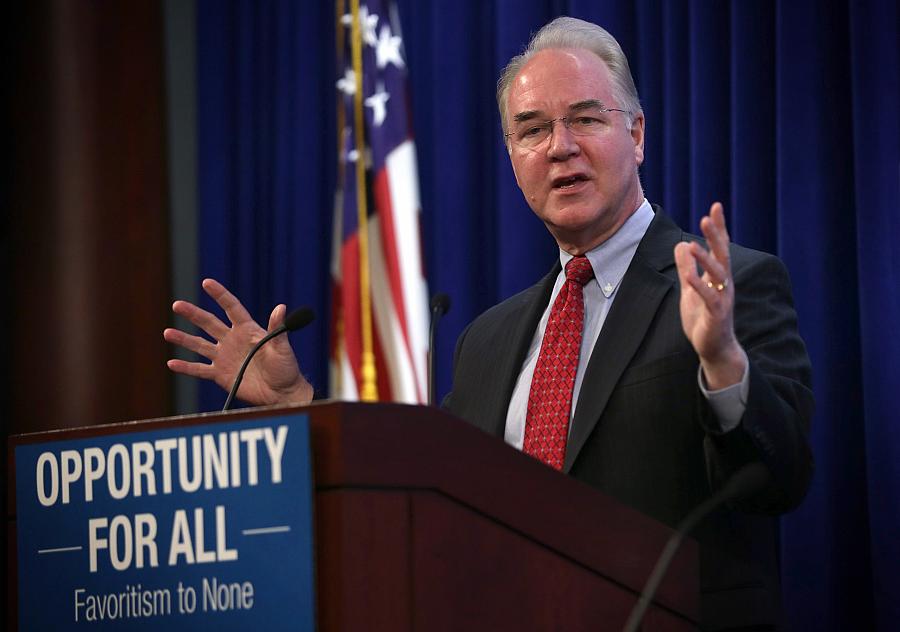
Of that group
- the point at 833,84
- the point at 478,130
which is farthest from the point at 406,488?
the point at 478,130

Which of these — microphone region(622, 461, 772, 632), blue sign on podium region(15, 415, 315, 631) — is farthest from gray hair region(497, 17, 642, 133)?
blue sign on podium region(15, 415, 315, 631)

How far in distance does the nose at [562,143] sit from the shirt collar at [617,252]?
Result: 19cm

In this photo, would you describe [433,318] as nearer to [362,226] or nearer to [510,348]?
[510,348]

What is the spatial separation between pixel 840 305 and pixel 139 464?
210 centimetres

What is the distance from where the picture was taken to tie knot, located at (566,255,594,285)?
7.79 ft

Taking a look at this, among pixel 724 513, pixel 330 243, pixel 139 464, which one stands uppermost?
pixel 330 243

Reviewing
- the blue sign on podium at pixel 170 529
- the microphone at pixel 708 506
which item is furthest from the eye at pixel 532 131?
the blue sign on podium at pixel 170 529

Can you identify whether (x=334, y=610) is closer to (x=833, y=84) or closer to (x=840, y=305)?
(x=840, y=305)

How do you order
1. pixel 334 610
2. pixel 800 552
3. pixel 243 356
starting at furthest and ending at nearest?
1. pixel 800 552
2. pixel 243 356
3. pixel 334 610

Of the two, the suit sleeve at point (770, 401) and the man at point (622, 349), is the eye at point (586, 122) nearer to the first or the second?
the man at point (622, 349)

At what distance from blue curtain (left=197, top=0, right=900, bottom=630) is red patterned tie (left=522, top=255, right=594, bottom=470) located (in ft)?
3.09

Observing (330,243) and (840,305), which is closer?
(840,305)

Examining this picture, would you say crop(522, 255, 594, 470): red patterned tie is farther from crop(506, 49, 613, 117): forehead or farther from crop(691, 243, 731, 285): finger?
crop(691, 243, 731, 285): finger

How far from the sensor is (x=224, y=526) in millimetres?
1352
